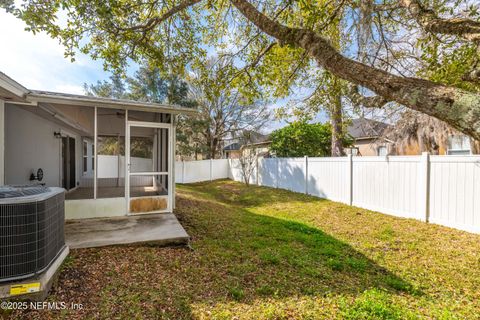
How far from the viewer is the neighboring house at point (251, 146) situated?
15877mm

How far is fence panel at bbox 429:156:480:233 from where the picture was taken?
4.86 metres

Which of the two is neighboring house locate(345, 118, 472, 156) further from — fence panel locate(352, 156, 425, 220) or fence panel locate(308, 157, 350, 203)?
fence panel locate(352, 156, 425, 220)

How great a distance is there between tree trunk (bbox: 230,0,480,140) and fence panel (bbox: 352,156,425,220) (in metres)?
4.91

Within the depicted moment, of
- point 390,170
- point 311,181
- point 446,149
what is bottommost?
point 311,181

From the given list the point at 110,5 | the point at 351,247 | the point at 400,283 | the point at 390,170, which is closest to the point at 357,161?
the point at 390,170

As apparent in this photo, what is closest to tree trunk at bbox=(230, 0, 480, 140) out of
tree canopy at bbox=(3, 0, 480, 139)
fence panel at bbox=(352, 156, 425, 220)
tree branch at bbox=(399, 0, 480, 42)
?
tree canopy at bbox=(3, 0, 480, 139)

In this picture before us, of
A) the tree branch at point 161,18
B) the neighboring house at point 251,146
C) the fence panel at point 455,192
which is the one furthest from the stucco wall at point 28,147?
the neighboring house at point 251,146

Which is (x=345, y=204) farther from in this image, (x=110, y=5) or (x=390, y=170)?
(x=110, y=5)

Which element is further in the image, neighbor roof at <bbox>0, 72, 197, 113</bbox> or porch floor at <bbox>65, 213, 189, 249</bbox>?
porch floor at <bbox>65, 213, 189, 249</bbox>

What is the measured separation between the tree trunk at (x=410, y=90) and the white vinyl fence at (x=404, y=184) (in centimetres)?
454

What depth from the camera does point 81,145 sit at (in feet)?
34.0

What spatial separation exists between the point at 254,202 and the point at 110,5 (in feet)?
24.9

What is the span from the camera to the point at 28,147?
585cm

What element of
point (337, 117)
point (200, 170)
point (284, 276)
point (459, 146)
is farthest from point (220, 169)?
point (284, 276)
